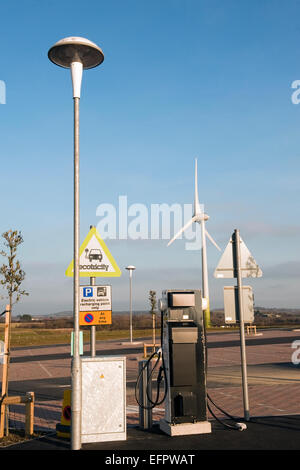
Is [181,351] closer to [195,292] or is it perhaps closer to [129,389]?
[195,292]

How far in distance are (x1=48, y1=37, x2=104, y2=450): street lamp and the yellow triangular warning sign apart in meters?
0.57

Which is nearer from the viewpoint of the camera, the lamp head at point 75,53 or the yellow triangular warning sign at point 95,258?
the lamp head at point 75,53

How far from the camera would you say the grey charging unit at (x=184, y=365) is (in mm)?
7867

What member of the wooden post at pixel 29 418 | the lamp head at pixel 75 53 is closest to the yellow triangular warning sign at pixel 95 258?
the wooden post at pixel 29 418

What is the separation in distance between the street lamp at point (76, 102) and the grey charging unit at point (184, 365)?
1.57 metres

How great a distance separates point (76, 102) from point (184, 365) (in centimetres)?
484

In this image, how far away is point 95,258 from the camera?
8.30 m

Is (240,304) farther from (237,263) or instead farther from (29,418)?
(29,418)

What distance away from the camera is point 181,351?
314 inches

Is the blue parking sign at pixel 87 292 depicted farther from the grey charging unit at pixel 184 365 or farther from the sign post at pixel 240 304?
the sign post at pixel 240 304

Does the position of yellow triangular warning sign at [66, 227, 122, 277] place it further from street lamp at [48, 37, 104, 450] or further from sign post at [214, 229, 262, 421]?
sign post at [214, 229, 262, 421]

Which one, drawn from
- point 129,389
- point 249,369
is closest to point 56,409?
point 129,389

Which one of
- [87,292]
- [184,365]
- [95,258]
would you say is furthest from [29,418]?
[95,258]

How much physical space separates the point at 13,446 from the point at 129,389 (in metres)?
6.33
